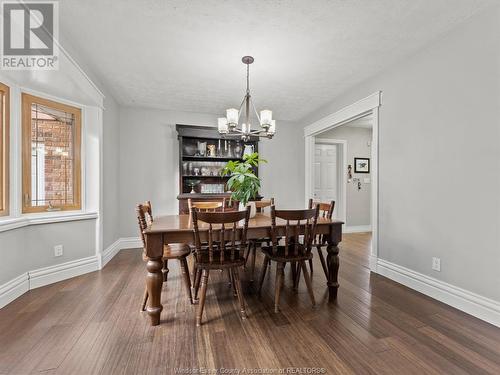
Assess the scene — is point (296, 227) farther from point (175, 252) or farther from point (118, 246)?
point (118, 246)

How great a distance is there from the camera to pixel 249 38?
7.41 feet

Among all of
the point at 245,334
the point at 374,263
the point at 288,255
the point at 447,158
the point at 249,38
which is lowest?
the point at 245,334

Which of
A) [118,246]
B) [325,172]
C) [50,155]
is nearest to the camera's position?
[50,155]

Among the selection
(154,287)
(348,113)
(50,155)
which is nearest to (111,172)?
(50,155)

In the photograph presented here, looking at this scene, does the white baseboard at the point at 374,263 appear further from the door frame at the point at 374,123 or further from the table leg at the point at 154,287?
the table leg at the point at 154,287

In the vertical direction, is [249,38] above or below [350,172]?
above

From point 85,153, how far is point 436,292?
13.6 feet

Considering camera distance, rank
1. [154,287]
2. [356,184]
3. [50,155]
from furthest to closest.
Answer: [356,184], [50,155], [154,287]

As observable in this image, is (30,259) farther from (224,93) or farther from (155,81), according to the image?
(224,93)

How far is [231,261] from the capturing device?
6.50ft


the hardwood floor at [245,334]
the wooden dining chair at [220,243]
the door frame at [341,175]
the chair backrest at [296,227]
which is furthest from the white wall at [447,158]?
the door frame at [341,175]

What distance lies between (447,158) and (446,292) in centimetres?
121

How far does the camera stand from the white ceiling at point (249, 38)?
1889 mm

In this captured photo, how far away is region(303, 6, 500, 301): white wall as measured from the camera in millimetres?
1940
